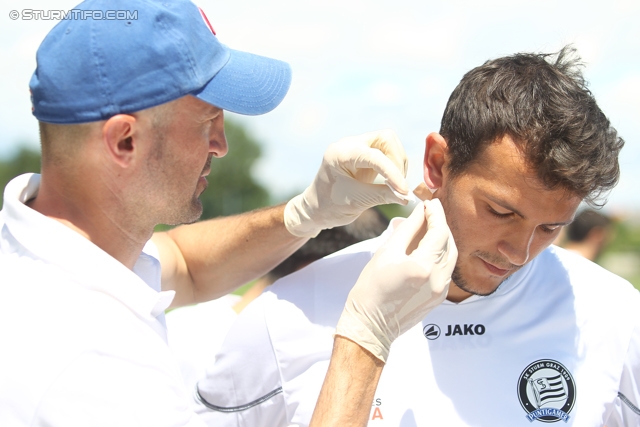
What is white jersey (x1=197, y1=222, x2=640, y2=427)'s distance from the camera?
221cm

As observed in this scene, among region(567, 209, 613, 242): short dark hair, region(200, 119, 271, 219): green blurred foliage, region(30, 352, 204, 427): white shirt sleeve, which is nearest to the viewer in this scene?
region(30, 352, 204, 427): white shirt sleeve

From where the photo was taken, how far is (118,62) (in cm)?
173

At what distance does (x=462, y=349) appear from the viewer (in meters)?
2.30

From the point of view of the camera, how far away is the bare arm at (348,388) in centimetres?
178

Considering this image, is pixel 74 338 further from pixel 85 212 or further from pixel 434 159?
pixel 434 159

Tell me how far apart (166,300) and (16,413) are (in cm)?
49

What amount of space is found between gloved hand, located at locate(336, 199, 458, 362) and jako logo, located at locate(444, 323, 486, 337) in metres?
0.37

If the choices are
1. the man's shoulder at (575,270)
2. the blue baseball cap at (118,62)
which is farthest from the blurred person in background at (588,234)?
the blue baseball cap at (118,62)

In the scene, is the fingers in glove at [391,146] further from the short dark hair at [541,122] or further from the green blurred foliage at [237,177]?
the green blurred foliage at [237,177]

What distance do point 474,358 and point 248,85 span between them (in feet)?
3.90

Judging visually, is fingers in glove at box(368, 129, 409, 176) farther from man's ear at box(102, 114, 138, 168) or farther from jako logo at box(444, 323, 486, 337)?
man's ear at box(102, 114, 138, 168)

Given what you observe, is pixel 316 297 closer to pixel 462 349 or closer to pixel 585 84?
pixel 462 349

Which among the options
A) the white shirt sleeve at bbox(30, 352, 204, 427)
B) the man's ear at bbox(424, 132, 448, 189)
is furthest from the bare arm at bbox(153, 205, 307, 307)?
the white shirt sleeve at bbox(30, 352, 204, 427)

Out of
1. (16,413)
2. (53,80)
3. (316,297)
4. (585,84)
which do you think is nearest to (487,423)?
(316,297)
